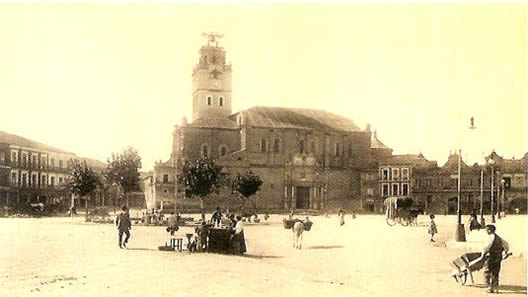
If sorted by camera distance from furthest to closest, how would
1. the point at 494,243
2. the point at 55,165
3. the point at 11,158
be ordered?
the point at 55,165 < the point at 11,158 < the point at 494,243

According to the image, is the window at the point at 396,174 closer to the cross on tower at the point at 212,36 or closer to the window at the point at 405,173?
the window at the point at 405,173

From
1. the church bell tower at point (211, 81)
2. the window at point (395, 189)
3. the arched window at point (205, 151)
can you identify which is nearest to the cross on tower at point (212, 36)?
the church bell tower at point (211, 81)

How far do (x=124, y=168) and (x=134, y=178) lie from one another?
1.22 m

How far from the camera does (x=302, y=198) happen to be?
43.9 ft

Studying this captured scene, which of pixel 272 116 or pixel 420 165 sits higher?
pixel 272 116

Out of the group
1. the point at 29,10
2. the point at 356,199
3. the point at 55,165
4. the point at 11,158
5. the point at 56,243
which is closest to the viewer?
the point at 29,10

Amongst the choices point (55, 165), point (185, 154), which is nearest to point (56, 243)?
point (55, 165)

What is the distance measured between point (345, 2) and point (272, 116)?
2953 millimetres

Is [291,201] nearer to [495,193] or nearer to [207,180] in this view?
[207,180]

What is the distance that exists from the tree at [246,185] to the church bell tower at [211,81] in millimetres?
1285

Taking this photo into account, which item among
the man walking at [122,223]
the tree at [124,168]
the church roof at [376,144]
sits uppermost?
the church roof at [376,144]

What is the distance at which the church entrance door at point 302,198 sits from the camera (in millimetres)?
12891

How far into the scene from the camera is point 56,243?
1190 centimetres

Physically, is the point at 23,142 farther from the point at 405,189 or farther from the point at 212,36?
the point at 405,189
